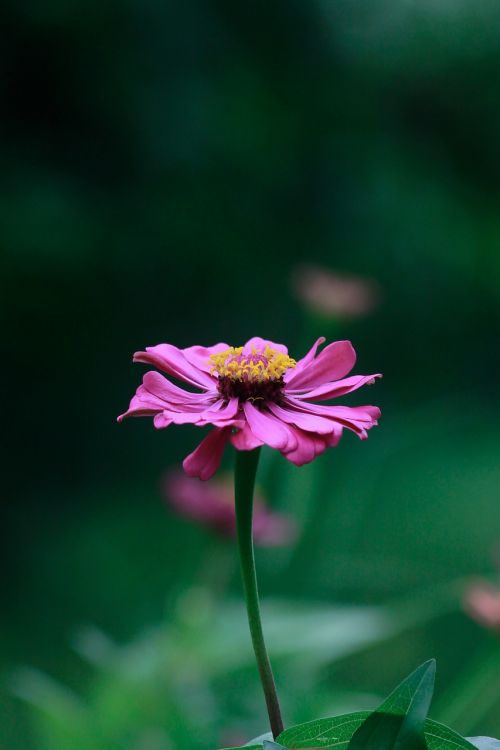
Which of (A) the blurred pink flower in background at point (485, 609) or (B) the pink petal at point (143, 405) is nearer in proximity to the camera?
(B) the pink petal at point (143, 405)

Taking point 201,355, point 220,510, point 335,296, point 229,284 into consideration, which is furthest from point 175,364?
point 229,284

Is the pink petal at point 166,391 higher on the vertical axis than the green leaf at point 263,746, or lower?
higher

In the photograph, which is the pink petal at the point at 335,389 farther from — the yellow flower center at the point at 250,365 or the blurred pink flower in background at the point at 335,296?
the blurred pink flower in background at the point at 335,296

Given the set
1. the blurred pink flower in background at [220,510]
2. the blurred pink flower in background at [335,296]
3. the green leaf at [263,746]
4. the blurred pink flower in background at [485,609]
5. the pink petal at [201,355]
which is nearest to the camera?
the green leaf at [263,746]

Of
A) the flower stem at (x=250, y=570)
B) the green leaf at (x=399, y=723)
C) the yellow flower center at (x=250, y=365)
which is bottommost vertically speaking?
the green leaf at (x=399, y=723)

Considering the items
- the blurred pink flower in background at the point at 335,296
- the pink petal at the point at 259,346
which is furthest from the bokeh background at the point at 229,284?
the pink petal at the point at 259,346

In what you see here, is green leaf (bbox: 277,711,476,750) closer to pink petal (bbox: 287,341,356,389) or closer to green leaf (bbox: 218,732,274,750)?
green leaf (bbox: 218,732,274,750)

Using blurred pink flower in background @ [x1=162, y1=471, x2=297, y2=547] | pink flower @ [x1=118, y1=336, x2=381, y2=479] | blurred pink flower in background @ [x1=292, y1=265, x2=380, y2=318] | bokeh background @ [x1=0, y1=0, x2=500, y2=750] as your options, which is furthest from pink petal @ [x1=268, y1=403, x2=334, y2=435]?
bokeh background @ [x1=0, y1=0, x2=500, y2=750]
